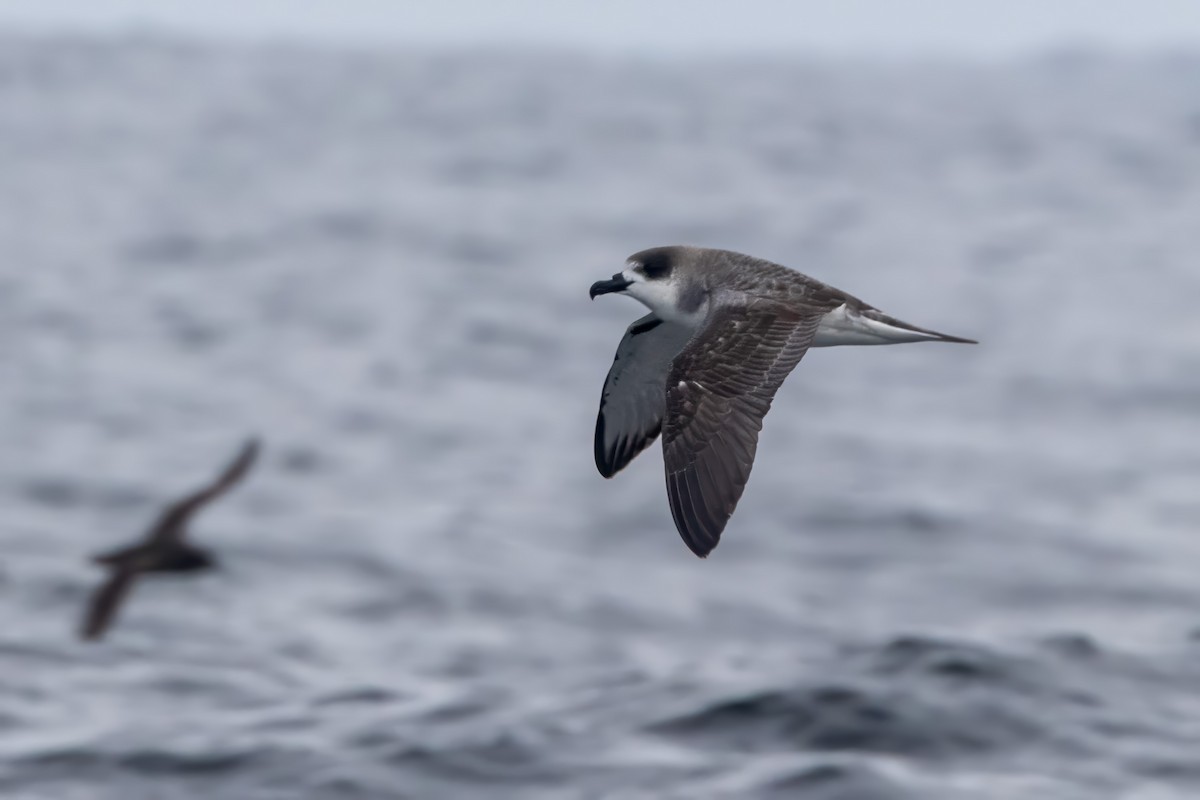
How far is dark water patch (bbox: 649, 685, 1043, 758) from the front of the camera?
1411 centimetres

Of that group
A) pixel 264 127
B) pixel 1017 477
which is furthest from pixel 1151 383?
pixel 264 127

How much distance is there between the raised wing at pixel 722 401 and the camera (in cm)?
727

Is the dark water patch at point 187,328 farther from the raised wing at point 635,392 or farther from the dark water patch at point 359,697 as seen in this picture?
the raised wing at point 635,392

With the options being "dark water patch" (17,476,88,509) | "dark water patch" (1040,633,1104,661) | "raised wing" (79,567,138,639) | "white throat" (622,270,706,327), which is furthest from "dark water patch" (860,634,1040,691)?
"dark water patch" (17,476,88,509)

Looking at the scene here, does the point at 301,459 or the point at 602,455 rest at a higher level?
the point at 301,459

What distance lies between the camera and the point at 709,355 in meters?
7.66

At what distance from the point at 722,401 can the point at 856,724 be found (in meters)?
7.46

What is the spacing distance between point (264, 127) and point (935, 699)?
82079 mm

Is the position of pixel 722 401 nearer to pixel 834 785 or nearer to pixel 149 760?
pixel 834 785

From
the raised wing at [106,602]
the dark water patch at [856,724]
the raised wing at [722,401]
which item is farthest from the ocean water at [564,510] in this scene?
the raised wing at [722,401]

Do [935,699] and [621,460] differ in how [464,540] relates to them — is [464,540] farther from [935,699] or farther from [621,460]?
[621,460]

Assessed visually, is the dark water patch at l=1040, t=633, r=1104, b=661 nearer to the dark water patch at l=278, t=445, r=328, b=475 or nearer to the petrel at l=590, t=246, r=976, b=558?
the petrel at l=590, t=246, r=976, b=558

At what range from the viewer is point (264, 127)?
303 ft

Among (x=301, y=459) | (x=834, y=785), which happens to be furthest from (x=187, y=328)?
(x=834, y=785)
